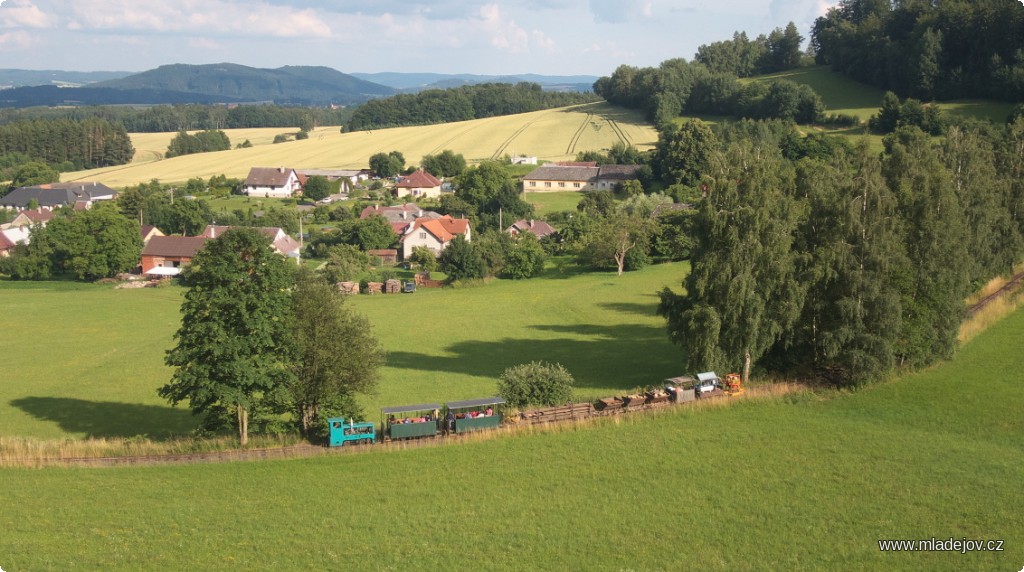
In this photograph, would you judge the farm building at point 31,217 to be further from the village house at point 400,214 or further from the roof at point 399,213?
the village house at point 400,214

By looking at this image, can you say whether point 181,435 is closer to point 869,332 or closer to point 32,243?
point 869,332

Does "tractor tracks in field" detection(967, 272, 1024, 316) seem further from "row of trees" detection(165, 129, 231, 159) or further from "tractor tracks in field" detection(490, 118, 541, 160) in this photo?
"row of trees" detection(165, 129, 231, 159)

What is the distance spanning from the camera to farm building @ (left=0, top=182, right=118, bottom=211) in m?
90.2

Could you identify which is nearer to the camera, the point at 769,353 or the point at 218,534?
the point at 218,534

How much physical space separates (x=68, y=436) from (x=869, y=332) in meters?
25.7

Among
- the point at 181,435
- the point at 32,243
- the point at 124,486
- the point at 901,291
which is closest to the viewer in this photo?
the point at 124,486

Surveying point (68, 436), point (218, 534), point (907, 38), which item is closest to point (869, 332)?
point (218, 534)

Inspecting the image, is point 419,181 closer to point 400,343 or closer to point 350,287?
point 350,287

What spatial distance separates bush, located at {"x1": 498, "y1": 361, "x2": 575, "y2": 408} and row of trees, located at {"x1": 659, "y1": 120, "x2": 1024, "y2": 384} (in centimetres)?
480

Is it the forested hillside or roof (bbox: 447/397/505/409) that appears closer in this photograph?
roof (bbox: 447/397/505/409)

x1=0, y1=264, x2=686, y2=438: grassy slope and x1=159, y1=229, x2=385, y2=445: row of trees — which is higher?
x1=159, y1=229, x2=385, y2=445: row of trees

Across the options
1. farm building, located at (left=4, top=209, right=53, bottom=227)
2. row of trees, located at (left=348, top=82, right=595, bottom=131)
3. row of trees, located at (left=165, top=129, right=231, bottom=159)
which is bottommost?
farm building, located at (left=4, top=209, right=53, bottom=227)

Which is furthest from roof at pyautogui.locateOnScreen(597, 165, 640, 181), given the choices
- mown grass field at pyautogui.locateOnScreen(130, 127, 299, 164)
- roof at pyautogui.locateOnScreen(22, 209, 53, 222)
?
mown grass field at pyautogui.locateOnScreen(130, 127, 299, 164)

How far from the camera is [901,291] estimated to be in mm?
27391
